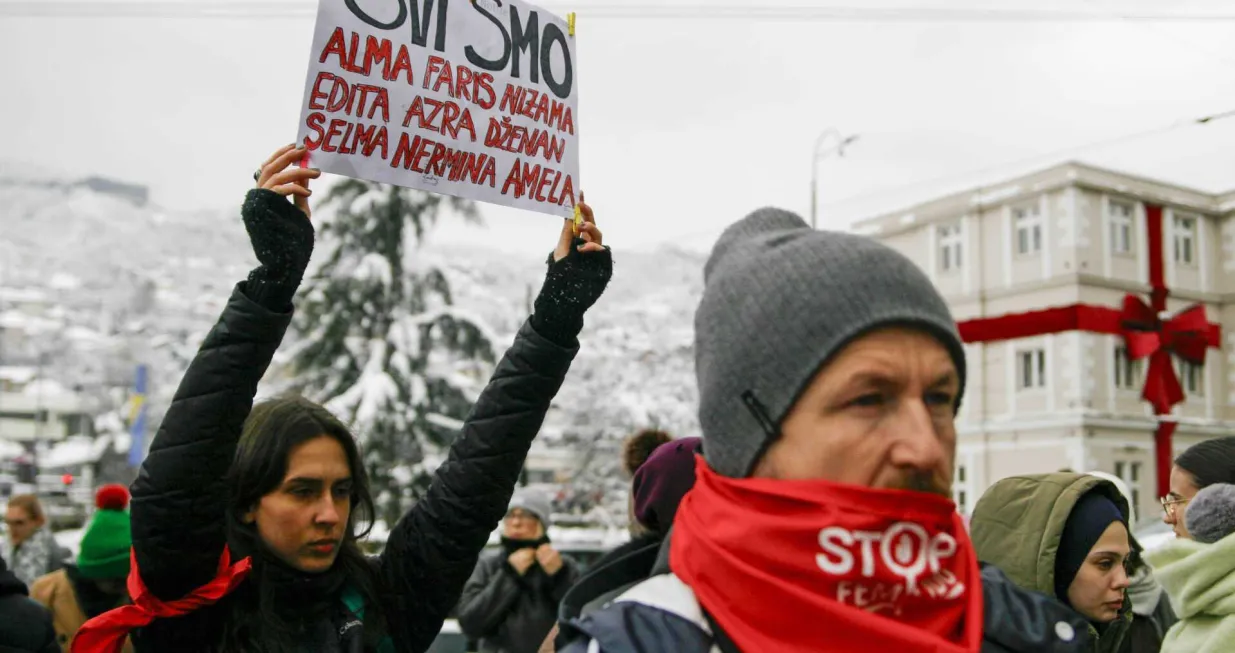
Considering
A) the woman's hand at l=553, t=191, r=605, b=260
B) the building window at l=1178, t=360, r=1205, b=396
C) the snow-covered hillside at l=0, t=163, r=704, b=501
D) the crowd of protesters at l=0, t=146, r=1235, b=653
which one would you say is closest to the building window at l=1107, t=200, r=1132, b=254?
the building window at l=1178, t=360, r=1205, b=396

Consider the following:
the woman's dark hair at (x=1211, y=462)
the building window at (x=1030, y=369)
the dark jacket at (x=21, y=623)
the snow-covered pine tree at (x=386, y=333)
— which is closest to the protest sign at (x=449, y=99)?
the dark jacket at (x=21, y=623)

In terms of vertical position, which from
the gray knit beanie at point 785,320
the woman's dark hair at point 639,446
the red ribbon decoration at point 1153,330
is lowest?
the woman's dark hair at point 639,446

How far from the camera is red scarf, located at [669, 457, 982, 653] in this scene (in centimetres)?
145

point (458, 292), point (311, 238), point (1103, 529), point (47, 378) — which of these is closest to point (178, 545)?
point (311, 238)

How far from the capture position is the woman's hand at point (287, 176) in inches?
100.0

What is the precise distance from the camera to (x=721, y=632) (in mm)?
1508

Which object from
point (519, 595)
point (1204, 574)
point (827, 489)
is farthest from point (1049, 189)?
point (827, 489)

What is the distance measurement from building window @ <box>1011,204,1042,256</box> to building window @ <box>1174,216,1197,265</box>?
276 cm

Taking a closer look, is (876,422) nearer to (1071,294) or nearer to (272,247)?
(272,247)

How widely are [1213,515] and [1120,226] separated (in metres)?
22.2

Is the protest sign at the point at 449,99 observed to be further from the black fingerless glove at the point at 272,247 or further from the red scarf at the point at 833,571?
the red scarf at the point at 833,571

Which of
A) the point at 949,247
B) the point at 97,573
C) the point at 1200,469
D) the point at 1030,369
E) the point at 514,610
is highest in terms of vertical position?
the point at 949,247

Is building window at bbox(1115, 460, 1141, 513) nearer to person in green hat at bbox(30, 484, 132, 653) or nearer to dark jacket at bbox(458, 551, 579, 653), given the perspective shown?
dark jacket at bbox(458, 551, 579, 653)

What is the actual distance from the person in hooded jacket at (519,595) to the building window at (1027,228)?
20.4 meters
